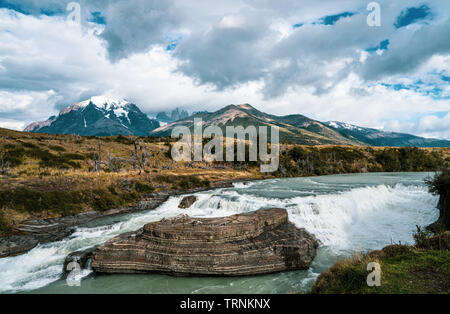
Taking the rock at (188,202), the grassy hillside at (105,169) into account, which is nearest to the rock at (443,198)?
the grassy hillside at (105,169)

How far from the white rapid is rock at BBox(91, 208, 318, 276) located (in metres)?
2.48

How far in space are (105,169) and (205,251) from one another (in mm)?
43537

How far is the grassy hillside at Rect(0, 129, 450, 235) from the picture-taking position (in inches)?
1134

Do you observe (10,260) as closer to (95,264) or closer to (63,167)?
(95,264)

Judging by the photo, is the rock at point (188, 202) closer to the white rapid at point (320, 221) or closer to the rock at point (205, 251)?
the white rapid at point (320, 221)

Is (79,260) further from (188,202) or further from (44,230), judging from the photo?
(188,202)

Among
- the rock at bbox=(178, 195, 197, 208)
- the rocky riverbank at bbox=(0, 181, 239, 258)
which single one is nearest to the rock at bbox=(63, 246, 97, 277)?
the rocky riverbank at bbox=(0, 181, 239, 258)

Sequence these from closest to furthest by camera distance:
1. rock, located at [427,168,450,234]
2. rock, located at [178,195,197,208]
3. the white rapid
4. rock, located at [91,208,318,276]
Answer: rock, located at [91,208,318,276] < the white rapid < rock, located at [427,168,450,234] < rock, located at [178,195,197,208]

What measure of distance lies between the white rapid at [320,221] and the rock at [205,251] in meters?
2.48

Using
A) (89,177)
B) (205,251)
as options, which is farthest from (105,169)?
(205,251)

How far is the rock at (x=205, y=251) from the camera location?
16.1 m

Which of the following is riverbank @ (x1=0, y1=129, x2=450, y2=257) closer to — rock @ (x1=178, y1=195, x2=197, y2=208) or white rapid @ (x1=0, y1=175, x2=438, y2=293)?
white rapid @ (x1=0, y1=175, x2=438, y2=293)

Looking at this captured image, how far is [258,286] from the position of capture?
14.7m
